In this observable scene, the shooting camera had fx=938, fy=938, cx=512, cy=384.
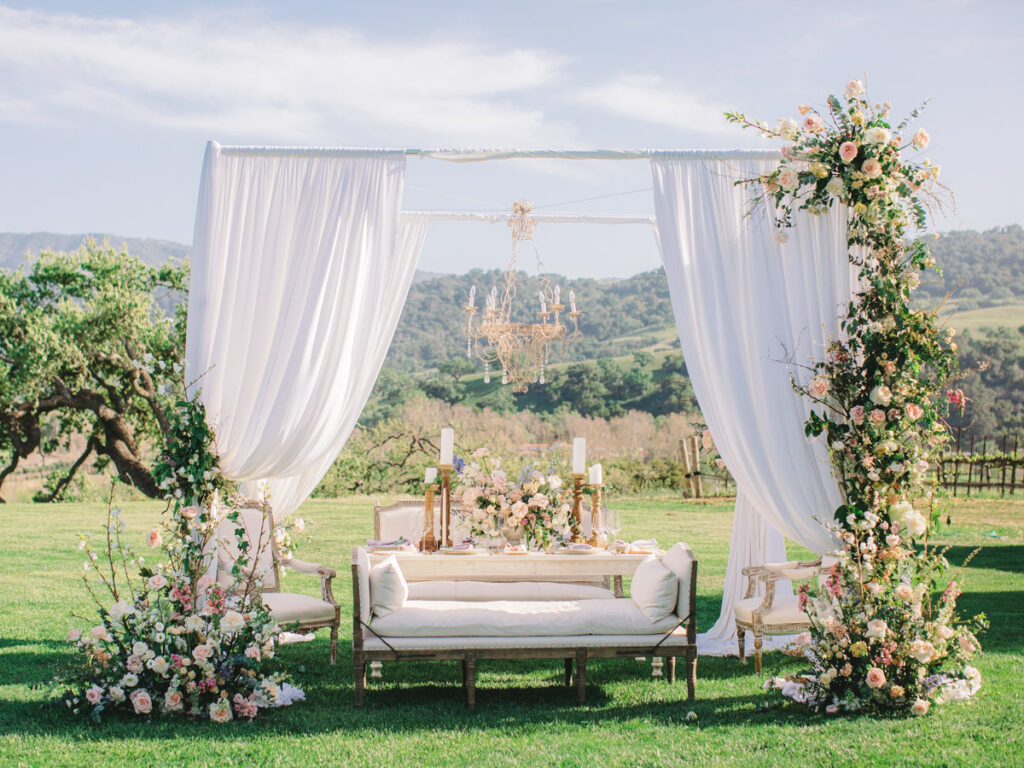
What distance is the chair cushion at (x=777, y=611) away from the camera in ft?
16.7

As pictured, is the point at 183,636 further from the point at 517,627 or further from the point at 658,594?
the point at 658,594

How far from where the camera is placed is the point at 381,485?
1856cm

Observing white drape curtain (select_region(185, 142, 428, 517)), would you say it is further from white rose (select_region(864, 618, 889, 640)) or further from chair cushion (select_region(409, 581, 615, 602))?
white rose (select_region(864, 618, 889, 640))

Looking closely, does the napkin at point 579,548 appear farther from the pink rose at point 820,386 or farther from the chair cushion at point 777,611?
Result: the pink rose at point 820,386

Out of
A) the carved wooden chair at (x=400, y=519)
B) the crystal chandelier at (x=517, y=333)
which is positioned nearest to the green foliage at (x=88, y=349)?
the carved wooden chair at (x=400, y=519)

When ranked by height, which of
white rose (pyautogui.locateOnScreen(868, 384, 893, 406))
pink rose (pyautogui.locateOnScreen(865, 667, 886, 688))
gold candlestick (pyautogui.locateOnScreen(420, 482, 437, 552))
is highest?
white rose (pyautogui.locateOnScreen(868, 384, 893, 406))

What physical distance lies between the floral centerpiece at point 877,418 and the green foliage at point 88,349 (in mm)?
12857

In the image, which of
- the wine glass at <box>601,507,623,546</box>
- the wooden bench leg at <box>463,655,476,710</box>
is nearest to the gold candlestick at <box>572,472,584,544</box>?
the wine glass at <box>601,507,623,546</box>

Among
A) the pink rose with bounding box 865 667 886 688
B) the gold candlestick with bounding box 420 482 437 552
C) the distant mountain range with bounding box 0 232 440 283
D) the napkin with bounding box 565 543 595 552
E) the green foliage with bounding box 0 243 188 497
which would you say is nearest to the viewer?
the pink rose with bounding box 865 667 886 688

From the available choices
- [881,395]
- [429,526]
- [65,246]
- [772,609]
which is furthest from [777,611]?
[65,246]

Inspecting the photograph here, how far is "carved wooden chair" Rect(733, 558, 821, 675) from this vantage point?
5.07 meters

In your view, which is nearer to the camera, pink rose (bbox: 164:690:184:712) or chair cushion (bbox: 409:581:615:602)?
pink rose (bbox: 164:690:184:712)

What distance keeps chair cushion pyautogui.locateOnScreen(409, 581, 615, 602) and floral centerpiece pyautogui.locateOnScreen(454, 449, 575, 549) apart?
0.50 m

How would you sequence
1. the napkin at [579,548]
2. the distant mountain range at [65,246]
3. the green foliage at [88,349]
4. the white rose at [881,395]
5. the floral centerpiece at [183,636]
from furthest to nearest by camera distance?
the distant mountain range at [65,246] < the green foliage at [88,349] < the napkin at [579,548] < the white rose at [881,395] < the floral centerpiece at [183,636]
